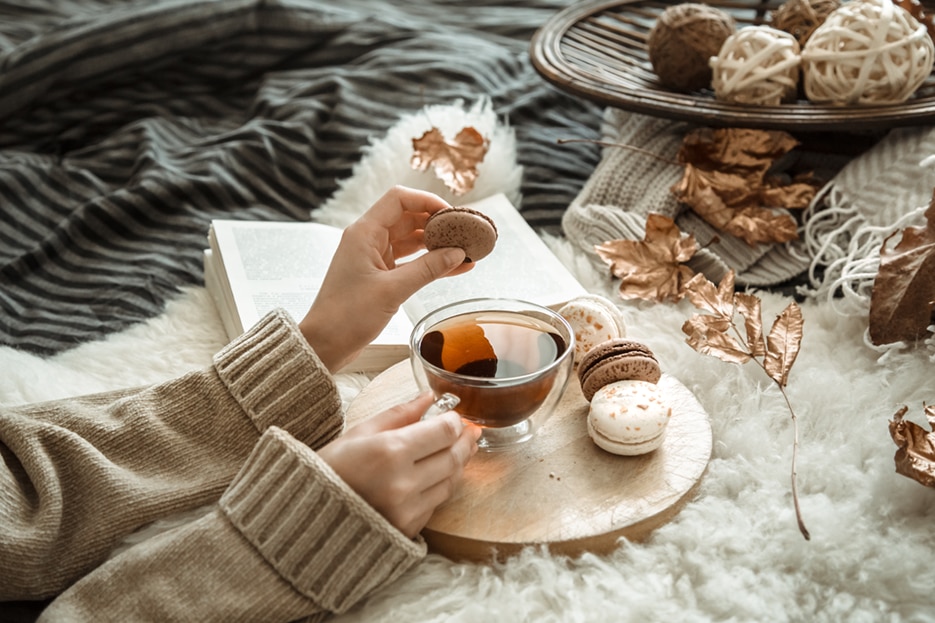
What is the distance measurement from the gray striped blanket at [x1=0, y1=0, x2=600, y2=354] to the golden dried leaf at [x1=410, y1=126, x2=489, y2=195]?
10 cm

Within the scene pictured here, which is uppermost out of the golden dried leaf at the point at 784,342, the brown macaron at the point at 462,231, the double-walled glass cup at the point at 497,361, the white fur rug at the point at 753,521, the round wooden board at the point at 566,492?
the brown macaron at the point at 462,231

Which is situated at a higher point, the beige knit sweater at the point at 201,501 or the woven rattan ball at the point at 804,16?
the woven rattan ball at the point at 804,16

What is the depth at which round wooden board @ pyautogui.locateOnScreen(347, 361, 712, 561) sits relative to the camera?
0.68 metres

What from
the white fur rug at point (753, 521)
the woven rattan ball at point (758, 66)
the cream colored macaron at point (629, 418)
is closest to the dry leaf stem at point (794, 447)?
the white fur rug at point (753, 521)

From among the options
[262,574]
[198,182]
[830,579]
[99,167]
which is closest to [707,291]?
[830,579]

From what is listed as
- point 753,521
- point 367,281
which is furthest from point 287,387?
point 753,521

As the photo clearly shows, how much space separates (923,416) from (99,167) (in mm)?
1144

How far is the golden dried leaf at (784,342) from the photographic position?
0.84 meters

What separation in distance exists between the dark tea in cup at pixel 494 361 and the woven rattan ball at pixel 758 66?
1.59 feet

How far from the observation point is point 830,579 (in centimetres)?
65

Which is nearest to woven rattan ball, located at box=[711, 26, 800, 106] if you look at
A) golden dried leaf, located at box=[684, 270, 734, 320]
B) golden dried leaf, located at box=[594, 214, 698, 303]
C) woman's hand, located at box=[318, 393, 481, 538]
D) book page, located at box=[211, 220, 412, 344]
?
golden dried leaf, located at box=[594, 214, 698, 303]

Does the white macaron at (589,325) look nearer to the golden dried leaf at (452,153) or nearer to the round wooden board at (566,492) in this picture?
the round wooden board at (566,492)

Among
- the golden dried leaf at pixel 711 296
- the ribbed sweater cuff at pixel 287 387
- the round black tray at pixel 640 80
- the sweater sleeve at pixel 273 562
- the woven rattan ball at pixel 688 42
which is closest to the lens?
the sweater sleeve at pixel 273 562

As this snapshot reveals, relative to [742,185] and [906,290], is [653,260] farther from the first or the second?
[906,290]
